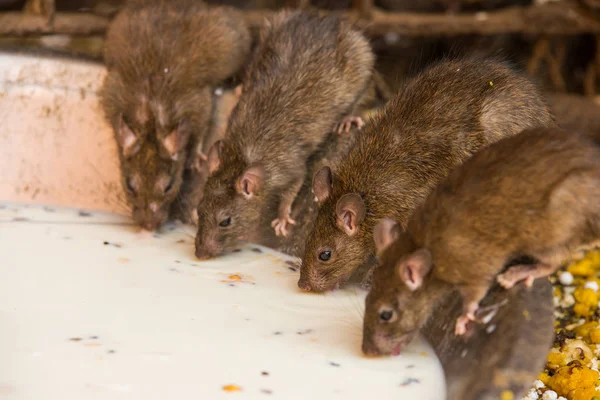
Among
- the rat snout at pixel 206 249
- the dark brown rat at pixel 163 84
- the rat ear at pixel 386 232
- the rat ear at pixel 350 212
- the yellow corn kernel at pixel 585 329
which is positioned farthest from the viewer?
the dark brown rat at pixel 163 84

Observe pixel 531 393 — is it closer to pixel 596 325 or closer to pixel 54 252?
pixel 596 325

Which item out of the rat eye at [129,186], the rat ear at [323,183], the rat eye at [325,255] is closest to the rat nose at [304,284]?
the rat eye at [325,255]

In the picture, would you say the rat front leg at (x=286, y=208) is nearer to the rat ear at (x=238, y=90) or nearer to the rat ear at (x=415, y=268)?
the rat ear at (x=238, y=90)

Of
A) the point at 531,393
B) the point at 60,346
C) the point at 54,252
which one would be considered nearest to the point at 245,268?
the point at 54,252

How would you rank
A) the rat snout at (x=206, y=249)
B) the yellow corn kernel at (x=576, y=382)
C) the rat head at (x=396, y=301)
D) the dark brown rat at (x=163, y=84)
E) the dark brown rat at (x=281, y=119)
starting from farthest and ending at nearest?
the dark brown rat at (x=163, y=84) → the dark brown rat at (x=281, y=119) → the rat snout at (x=206, y=249) → the yellow corn kernel at (x=576, y=382) → the rat head at (x=396, y=301)

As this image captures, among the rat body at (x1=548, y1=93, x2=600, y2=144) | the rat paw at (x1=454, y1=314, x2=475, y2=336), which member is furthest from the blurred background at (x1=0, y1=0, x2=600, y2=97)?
the rat paw at (x1=454, y1=314, x2=475, y2=336)

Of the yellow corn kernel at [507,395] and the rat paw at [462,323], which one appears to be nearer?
the yellow corn kernel at [507,395]

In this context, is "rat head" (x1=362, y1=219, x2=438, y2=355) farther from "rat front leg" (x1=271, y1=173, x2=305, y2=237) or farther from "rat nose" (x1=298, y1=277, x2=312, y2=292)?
"rat front leg" (x1=271, y1=173, x2=305, y2=237)
